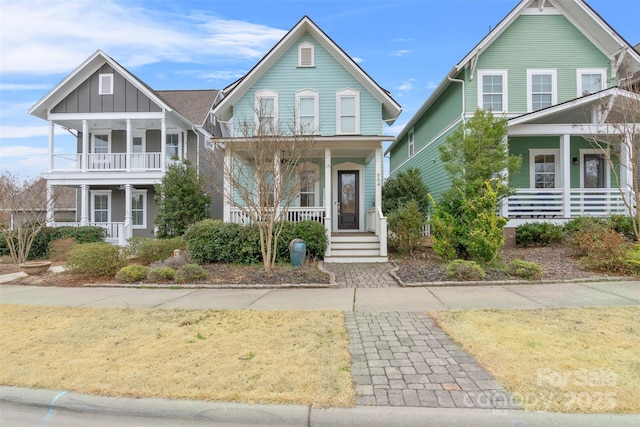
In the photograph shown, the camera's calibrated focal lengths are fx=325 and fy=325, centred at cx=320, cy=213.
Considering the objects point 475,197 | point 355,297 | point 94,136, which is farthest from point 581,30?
point 94,136

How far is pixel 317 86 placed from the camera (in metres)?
13.6

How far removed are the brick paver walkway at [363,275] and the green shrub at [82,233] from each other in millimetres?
11065

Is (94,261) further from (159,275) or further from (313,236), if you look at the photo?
(313,236)

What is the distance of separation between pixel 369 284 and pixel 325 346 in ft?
12.2

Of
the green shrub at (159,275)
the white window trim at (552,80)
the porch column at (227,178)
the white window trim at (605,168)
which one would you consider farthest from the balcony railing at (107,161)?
the white window trim at (605,168)

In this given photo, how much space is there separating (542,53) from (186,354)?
16.9 m

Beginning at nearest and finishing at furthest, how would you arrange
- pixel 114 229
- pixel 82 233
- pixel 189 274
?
pixel 189 274
pixel 82 233
pixel 114 229

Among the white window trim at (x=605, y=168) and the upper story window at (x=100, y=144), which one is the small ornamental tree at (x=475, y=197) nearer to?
the white window trim at (x=605, y=168)

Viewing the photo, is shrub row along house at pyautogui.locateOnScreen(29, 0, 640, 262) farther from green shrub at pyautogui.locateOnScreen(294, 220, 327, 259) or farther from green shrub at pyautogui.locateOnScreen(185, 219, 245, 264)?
green shrub at pyautogui.locateOnScreen(185, 219, 245, 264)

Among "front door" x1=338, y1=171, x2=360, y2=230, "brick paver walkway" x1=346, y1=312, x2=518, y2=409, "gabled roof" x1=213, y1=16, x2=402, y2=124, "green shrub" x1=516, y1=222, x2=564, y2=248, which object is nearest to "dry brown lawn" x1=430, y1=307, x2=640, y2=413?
"brick paver walkway" x1=346, y1=312, x2=518, y2=409

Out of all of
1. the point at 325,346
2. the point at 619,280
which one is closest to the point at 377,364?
the point at 325,346

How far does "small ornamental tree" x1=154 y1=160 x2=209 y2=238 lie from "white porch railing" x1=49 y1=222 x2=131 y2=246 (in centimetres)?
216

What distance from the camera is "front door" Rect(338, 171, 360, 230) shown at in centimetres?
1398

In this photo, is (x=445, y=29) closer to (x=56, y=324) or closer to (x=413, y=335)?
(x=413, y=335)
